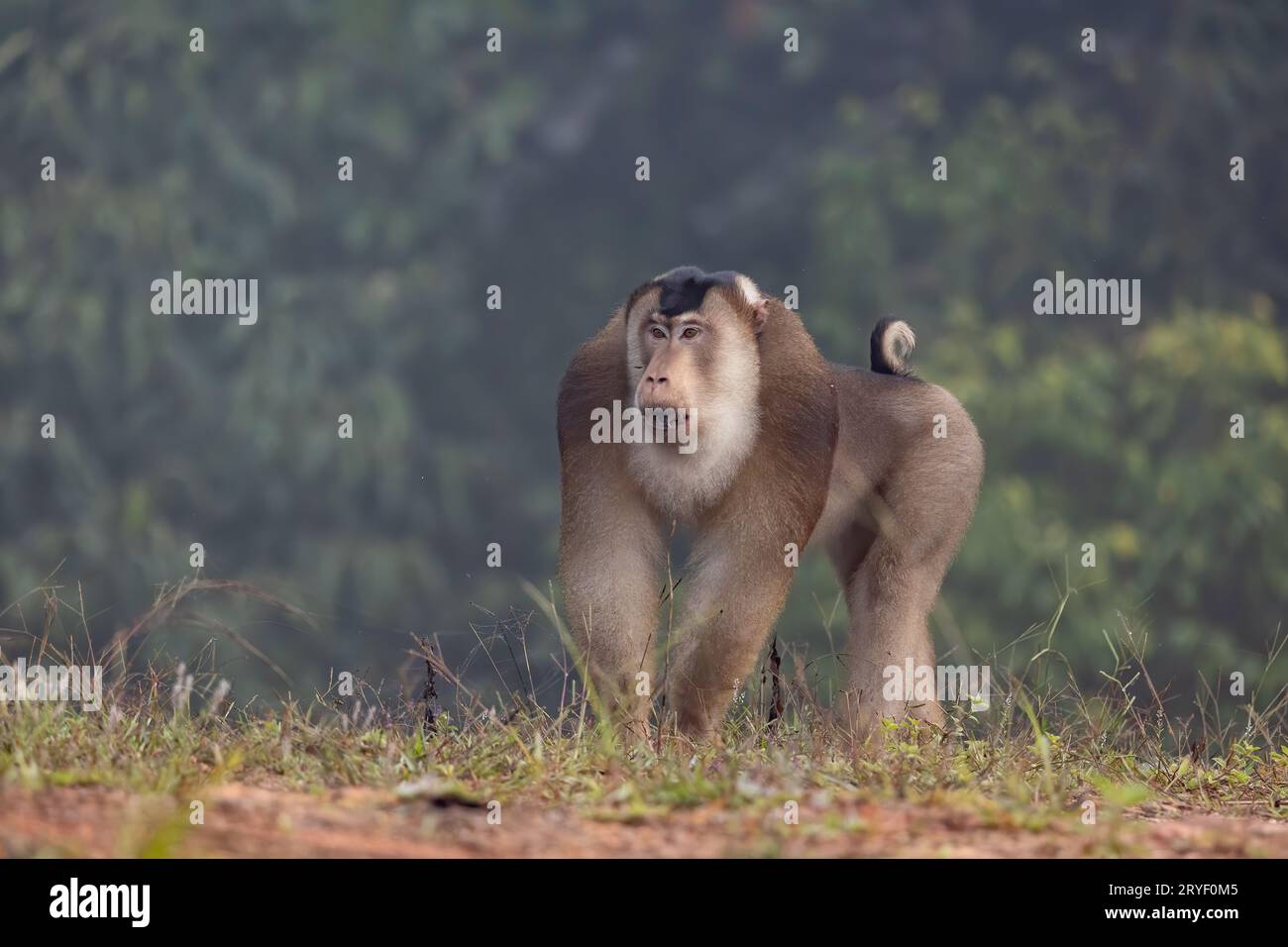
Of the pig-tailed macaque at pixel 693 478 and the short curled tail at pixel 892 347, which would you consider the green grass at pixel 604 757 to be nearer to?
the pig-tailed macaque at pixel 693 478

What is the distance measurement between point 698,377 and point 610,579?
0.68 metres

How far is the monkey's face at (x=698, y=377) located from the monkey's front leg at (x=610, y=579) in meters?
0.13

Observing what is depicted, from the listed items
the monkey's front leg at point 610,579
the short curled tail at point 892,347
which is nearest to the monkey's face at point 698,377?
the monkey's front leg at point 610,579

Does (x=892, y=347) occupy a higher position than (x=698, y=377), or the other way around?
(x=892, y=347)

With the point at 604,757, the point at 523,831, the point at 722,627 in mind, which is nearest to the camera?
the point at 523,831

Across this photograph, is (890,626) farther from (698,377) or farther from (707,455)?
(698,377)

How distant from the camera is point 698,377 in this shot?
5.70 metres

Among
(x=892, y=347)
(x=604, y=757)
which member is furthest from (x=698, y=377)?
(x=892, y=347)

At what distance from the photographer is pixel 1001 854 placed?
12.3 feet

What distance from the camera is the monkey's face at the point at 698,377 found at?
5.70m

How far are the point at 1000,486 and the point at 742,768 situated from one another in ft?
→ 28.6

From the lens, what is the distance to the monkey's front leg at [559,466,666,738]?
5.48 meters

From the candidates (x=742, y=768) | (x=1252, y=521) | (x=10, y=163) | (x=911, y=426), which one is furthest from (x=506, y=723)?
(x=10, y=163)

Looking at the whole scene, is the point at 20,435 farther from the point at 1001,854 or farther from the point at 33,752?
the point at 1001,854
